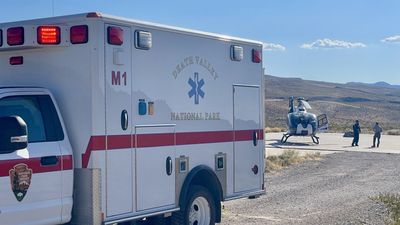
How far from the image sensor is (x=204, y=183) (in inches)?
393

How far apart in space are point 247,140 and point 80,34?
386cm

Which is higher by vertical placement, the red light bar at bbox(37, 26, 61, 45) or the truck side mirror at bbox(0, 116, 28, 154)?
the red light bar at bbox(37, 26, 61, 45)

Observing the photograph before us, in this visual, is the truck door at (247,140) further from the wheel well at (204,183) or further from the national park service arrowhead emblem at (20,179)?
the national park service arrowhead emblem at (20,179)

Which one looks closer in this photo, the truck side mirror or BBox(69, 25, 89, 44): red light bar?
the truck side mirror

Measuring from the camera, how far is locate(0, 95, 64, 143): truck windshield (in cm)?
738

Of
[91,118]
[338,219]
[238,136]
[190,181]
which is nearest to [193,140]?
[190,181]

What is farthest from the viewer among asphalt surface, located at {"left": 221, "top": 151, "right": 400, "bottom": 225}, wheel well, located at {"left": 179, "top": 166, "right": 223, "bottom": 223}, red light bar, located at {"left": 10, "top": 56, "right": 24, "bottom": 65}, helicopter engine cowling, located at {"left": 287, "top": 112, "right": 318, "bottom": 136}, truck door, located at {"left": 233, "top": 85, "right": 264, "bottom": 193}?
helicopter engine cowling, located at {"left": 287, "top": 112, "right": 318, "bottom": 136}

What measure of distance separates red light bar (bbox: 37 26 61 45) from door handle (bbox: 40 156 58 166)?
1277 millimetres

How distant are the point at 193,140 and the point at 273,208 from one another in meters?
5.13

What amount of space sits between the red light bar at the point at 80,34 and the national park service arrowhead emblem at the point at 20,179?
1543mm

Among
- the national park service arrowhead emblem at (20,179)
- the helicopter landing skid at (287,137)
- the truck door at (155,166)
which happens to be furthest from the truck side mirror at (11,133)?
the helicopter landing skid at (287,137)

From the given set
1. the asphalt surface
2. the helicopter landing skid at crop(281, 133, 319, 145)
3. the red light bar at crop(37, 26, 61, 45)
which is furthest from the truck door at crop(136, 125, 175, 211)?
the helicopter landing skid at crop(281, 133, 319, 145)

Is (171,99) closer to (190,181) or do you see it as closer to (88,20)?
(190,181)

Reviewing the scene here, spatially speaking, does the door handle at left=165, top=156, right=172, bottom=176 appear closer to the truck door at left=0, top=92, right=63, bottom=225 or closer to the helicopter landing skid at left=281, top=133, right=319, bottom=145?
the truck door at left=0, top=92, right=63, bottom=225
